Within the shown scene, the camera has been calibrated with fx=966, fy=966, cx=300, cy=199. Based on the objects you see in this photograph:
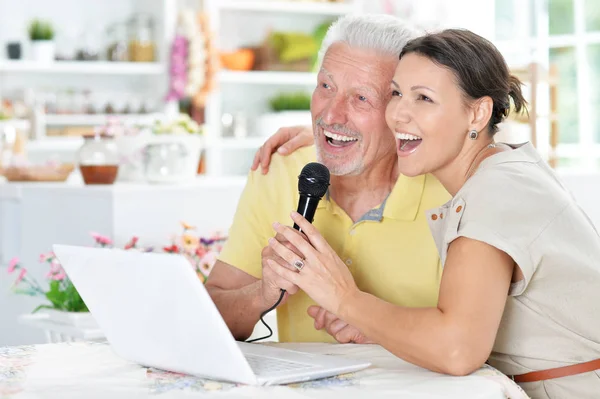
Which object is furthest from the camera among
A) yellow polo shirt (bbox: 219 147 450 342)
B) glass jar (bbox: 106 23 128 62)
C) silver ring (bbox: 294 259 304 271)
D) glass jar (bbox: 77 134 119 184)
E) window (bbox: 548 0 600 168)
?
glass jar (bbox: 106 23 128 62)

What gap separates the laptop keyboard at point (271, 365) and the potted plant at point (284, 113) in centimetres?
547

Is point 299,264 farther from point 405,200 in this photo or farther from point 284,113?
point 284,113

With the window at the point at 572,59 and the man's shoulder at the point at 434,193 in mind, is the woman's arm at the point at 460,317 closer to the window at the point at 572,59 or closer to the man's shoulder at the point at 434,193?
the man's shoulder at the point at 434,193

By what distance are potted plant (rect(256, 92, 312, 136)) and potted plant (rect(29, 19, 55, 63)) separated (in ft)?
5.14

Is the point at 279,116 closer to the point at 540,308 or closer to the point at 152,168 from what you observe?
the point at 152,168

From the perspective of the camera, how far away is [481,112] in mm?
1562

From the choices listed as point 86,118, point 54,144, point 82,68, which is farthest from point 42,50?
point 54,144

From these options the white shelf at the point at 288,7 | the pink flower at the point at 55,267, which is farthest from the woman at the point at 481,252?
the white shelf at the point at 288,7

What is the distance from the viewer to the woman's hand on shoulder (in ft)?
6.70

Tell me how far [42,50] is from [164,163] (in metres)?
3.12

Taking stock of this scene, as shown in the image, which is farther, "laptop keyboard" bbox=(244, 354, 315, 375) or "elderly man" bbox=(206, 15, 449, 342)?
"elderly man" bbox=(206, 15, 449, 342)

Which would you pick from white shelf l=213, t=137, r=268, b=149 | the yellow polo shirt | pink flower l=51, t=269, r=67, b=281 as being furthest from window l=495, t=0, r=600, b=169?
the yellow polo shirt

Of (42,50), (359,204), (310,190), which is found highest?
(42,50)

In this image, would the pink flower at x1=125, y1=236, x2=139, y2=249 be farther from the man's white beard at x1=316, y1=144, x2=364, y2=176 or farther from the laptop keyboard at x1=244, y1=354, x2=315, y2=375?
the laptop keyboard at x1=244, y1=354, x2=315, y2=375
